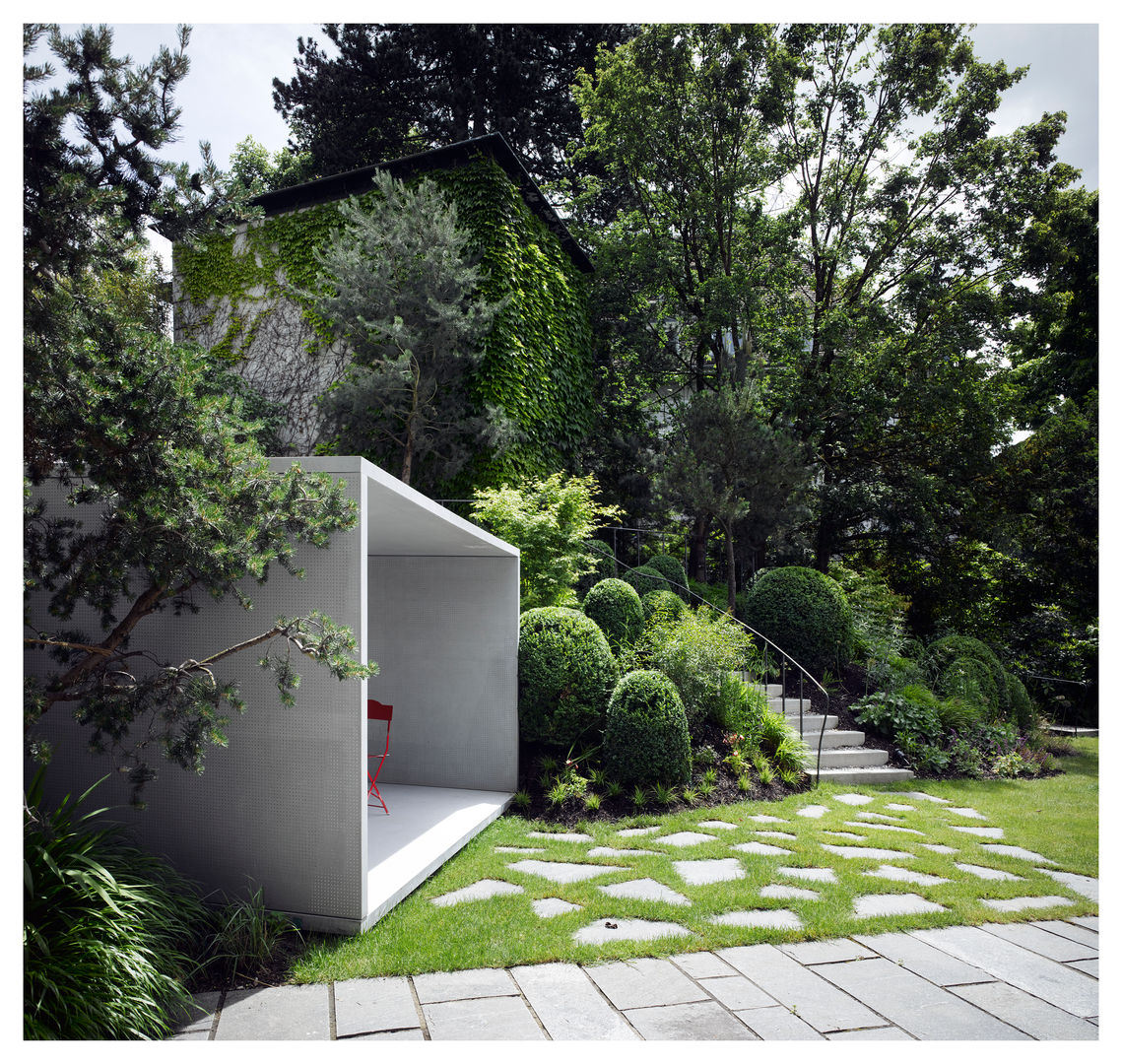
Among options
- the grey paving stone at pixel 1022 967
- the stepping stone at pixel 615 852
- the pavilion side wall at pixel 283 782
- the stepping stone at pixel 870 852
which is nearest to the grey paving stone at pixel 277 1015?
the pavilion side wall at pixel 283 782

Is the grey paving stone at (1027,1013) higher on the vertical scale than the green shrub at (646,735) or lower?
lower

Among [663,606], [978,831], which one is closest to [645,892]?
[978,831]

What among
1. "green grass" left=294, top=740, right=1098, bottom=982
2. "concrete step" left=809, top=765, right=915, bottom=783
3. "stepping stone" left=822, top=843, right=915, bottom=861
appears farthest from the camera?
"concrete step" left=809, top=765, right=915, bottom=783

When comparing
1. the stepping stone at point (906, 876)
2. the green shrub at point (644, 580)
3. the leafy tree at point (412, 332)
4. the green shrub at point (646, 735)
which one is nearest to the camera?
the stepping stone at point (906, 876)

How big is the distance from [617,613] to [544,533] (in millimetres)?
1270

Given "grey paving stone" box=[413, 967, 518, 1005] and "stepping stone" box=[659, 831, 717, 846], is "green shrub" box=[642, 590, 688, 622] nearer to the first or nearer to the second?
"stepping stone" box=[659, 831, 717, 846]

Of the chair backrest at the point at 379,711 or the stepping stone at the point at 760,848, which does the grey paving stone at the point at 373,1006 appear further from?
the chair backrest at the point at 379,711

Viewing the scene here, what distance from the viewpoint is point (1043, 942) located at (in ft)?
12.1

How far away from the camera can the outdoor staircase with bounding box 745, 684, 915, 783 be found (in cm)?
748

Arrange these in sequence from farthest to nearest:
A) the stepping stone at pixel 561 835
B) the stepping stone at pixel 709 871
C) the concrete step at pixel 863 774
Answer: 1. the concrete step at pixel 863 774
2. the stepping stone at pixel 561 835
3. the stepping stone at pixel 709 871

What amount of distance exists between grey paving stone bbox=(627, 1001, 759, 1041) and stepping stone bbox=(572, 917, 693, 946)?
0.62 meters

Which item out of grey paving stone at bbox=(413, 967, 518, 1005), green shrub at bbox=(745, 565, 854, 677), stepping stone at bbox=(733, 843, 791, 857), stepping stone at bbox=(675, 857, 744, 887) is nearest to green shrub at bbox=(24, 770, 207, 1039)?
grey paving stone at bbox=(413, 967, 518, 1005)

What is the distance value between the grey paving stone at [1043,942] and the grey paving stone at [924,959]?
1.69ft

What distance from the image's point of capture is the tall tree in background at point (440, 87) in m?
14.9
